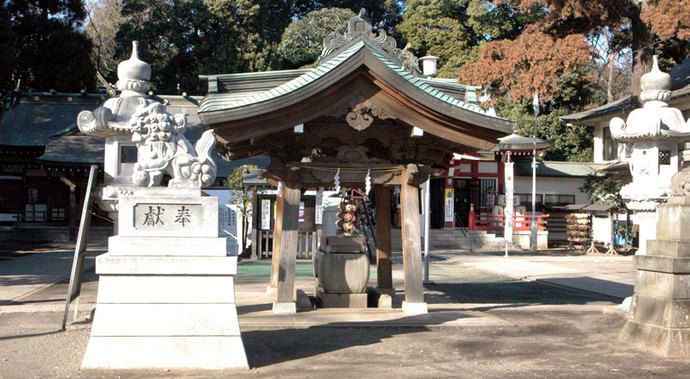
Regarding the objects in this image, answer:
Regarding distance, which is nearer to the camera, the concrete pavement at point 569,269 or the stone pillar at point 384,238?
the stone pillar at point 384,238

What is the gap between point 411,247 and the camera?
34.0ft

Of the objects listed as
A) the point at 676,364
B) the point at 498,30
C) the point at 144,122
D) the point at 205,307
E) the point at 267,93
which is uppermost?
the point at 498,30

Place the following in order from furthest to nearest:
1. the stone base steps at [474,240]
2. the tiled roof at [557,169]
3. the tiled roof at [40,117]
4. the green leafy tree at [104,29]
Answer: the green leafy tree at [104,29], the tiled roof at [557,169], the tiled roof at [40,117], the stone base steps at [474,240]

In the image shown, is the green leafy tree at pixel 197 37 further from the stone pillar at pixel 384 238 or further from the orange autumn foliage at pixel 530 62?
the stone pillar at pixel 384 238

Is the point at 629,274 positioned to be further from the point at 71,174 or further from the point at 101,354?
the point at 71,174

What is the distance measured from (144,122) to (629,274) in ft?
56.0

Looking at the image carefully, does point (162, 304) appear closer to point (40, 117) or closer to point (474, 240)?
point (474, 240)

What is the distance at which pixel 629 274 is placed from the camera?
1978cm

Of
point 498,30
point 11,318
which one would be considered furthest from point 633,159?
point 498,30

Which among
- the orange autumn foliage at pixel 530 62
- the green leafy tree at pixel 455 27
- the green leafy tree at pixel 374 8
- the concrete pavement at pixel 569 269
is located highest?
the green leafy tree at pixel 374 8

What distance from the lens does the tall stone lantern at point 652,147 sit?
11.5 metres

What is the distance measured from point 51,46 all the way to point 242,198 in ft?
61.0

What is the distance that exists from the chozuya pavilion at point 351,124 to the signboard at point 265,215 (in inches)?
481

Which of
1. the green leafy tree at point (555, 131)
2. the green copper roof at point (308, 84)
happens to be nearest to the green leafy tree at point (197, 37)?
the green leafy tree at point (555, 131)
